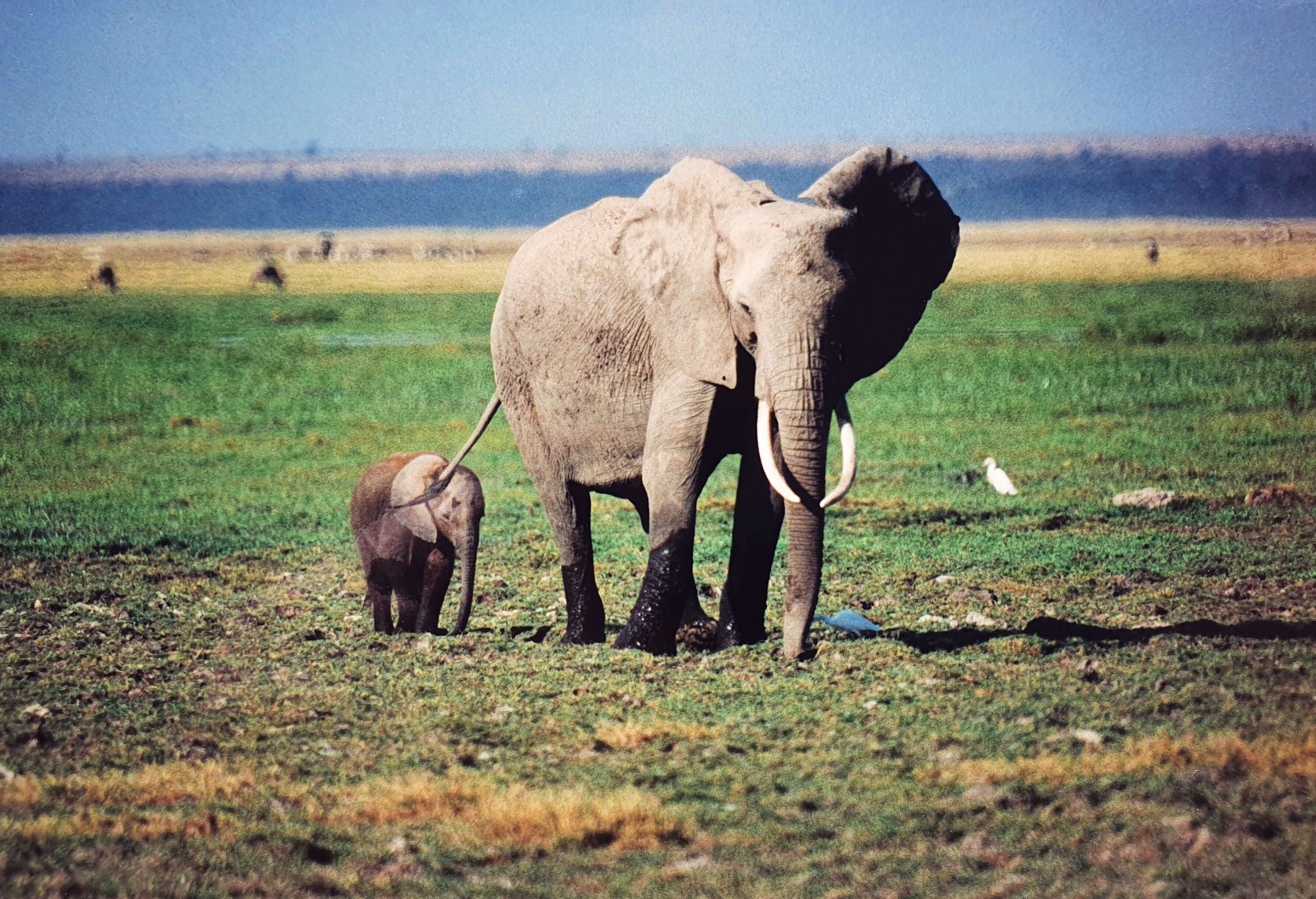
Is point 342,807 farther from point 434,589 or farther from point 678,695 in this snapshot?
point 434,589

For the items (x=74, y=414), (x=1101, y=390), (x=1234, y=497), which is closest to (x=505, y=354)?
(x=1234, y=497)

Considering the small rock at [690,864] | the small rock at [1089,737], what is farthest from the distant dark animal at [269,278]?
the small rock at [690,864]

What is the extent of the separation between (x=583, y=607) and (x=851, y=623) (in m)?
1.58

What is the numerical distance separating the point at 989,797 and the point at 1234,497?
29.9ft

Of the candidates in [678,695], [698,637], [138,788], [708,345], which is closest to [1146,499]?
[698,637]

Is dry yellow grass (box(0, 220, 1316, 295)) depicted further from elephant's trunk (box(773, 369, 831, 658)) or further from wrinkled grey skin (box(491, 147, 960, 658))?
elephant's trunk (box(773, 369, 831, 658))

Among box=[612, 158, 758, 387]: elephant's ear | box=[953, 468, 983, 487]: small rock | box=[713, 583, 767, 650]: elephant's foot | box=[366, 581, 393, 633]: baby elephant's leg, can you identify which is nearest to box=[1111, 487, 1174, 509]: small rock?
box=[953, 468, 983, 487]: small rock

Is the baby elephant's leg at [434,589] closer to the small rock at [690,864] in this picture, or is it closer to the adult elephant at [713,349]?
the adult elephant at [713,349]

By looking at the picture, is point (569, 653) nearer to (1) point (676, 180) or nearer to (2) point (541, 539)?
(1) point (676, 180)

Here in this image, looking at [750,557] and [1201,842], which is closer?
[1201,842]

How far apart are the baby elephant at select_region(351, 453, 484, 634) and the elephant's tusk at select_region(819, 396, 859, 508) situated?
106 inches

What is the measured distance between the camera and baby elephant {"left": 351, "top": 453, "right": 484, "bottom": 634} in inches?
392

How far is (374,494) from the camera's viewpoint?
1023cm

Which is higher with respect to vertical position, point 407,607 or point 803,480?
point 803,480
